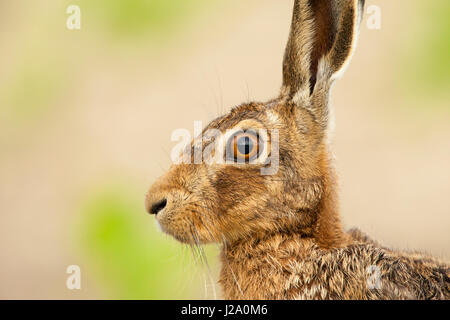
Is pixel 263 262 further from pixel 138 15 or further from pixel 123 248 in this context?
pixel 138 15

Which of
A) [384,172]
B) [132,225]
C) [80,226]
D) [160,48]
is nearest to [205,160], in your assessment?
[132,225]

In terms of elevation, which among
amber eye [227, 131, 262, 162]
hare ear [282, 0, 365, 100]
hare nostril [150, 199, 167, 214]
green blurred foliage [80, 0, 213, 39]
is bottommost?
hare nostril [150, 199, 167, 214]

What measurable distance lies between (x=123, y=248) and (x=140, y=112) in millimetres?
2029

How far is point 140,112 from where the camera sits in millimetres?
6566

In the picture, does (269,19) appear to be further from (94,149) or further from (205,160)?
(205,160)

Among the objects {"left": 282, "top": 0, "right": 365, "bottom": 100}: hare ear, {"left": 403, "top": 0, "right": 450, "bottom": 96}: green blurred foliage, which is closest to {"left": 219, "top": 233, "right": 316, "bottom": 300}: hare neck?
{"left": 282, "top": 0, "right": 365, "bottom": 100}: hare ear

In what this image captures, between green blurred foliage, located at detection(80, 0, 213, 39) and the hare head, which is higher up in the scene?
green blurred foliage, located at detection(80, 0, 213, 39)

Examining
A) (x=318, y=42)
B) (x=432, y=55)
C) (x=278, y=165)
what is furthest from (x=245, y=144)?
(x=432, y=55)

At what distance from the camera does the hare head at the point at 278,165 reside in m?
2.52

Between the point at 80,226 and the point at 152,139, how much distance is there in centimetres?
136

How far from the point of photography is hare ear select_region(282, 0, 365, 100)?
2514 millimetres

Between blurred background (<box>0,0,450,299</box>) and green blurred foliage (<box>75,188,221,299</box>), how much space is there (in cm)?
1

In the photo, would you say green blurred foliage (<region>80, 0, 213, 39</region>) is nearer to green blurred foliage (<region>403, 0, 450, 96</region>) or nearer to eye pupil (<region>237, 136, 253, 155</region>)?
green blurred foliage (<region>403, 0, 450, 96</region>)
